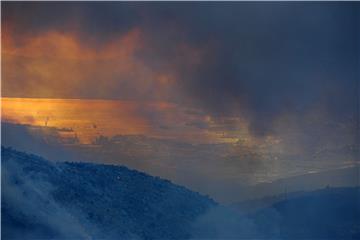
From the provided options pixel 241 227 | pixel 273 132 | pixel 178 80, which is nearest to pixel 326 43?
pixel 273 132

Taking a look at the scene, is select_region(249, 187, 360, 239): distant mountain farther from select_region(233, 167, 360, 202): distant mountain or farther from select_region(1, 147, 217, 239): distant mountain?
select_region(1, 147, 217, 239): distant mountain

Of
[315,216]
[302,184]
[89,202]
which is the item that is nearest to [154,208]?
[89,202]

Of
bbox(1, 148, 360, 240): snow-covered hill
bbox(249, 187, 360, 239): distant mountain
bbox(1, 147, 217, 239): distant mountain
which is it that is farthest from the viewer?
bbox(249, 187, 360, 239): distant mountain

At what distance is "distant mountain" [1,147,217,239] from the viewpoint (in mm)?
8180

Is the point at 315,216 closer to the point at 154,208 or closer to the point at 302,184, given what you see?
the point at 302,184

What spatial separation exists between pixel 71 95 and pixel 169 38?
1363mm

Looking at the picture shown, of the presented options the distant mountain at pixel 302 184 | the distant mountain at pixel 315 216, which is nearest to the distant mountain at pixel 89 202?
the distant mountain at pixel 302 184

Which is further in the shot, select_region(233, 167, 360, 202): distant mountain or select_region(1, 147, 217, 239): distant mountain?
select_region(233, 167, 360, 202): distant mountain

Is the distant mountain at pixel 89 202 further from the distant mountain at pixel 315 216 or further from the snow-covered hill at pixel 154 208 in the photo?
the distant mountain at pixel 315 216

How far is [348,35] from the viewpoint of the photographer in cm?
879

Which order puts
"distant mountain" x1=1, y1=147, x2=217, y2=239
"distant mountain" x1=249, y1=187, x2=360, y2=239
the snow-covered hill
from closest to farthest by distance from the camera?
"distant mountain" x1=1, y1=147, x2=217, y2=239 → the snow-covered hill → "distant mountain" x1=249, y1=187, x2=360, y2=239

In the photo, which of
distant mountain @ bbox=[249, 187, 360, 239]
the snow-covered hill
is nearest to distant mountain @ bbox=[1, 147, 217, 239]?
the snow-covered hill

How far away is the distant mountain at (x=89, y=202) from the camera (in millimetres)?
8180

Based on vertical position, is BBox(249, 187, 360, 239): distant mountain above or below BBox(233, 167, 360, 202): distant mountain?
below
